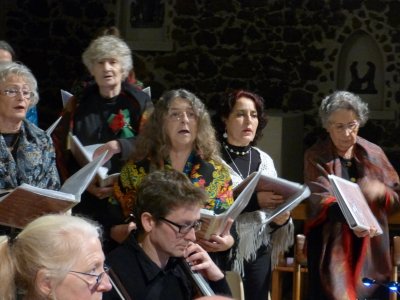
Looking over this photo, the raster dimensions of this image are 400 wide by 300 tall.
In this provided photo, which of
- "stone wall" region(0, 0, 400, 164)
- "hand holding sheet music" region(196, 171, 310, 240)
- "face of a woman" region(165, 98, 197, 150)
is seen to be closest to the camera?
"hand holding sheet music" region(196, 171, 310, 240)

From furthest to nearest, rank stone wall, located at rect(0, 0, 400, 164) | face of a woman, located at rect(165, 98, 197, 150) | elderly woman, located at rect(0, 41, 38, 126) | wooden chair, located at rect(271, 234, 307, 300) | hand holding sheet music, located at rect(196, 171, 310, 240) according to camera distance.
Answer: stone wall, located at rect(0, 0, 400, 164), wooden chair, located at rect(271, 234, 307, 300), elderly woman, located at rect(0, 41, 38, 126), face of a woman, located at rect(165, 98, 197, 150), hand holding sheet music, located at rect(196, 171, 310, 240)

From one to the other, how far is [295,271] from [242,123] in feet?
3.35

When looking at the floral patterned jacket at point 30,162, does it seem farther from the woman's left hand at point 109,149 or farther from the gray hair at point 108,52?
the gray hair at point 108,52

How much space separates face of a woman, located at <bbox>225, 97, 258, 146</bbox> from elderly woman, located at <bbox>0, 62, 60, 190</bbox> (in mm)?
899

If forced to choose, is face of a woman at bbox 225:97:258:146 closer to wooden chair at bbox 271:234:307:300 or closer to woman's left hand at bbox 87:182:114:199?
woman's left hand at bbox 87:182:114:199

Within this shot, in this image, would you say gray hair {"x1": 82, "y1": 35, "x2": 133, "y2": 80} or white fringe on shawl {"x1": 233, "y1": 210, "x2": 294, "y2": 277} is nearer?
white fringe on shawl {"x1": 233, "y1": 210, "x2": 294, "y2": 277}

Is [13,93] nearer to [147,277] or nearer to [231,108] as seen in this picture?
[231,108]

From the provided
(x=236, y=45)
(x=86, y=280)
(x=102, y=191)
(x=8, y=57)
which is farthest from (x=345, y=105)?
(x=236, y=45)

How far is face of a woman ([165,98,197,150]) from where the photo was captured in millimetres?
3973

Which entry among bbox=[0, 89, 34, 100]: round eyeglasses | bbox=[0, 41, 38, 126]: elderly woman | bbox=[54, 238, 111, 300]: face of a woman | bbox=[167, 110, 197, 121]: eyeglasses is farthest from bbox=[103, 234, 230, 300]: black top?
bbox=[0, 41, 38, 126]: elderly woman

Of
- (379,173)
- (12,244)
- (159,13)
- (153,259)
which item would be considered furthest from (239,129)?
(159,13)

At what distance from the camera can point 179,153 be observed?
3.99 m

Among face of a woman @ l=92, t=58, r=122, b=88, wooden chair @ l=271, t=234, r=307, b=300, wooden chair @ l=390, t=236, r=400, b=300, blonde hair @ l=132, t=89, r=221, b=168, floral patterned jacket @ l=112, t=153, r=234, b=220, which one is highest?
face of a woman @ l=92, t=58, r=122, b=88

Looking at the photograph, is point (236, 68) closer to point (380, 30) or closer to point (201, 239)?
point (380, 30)
